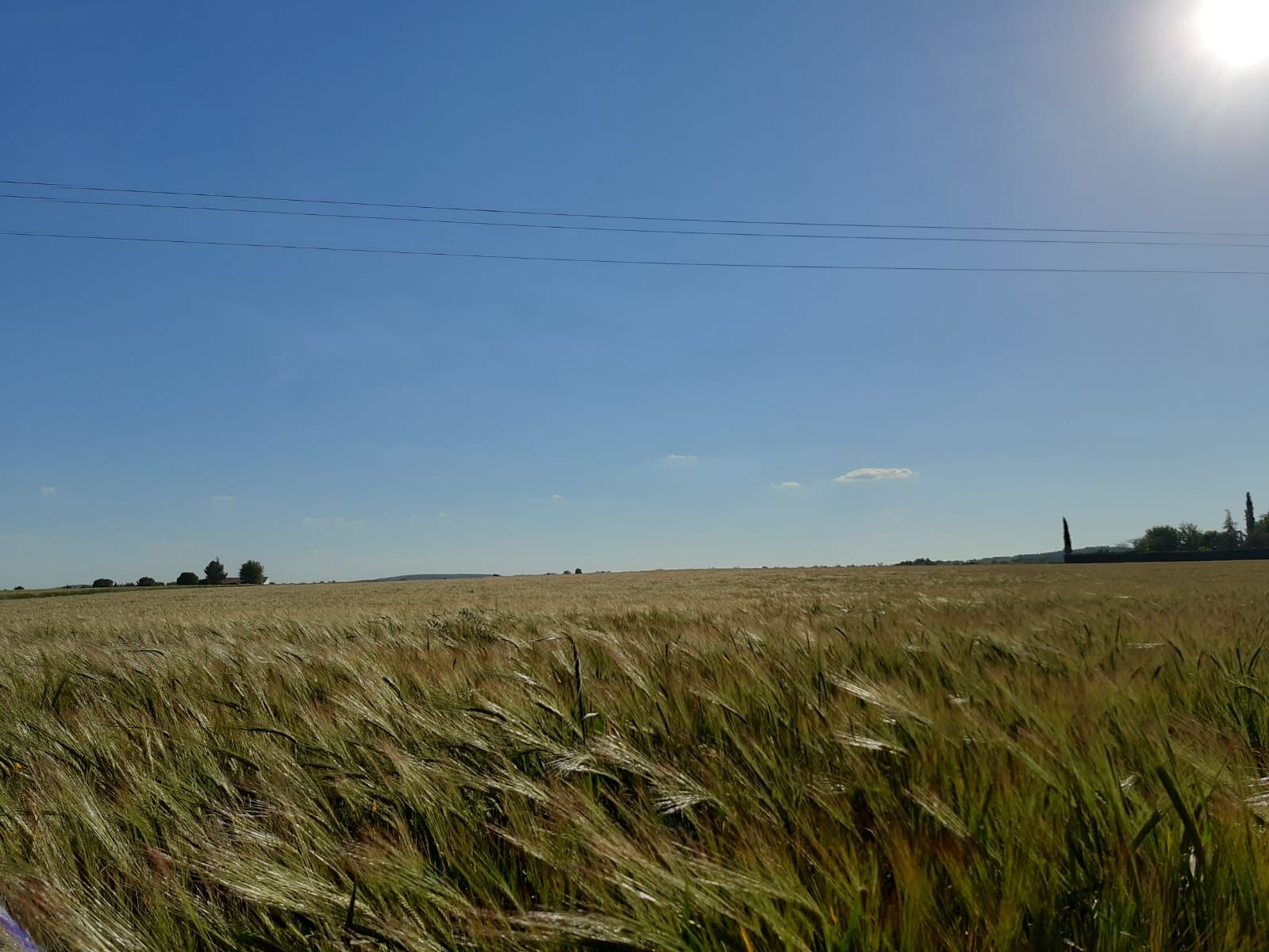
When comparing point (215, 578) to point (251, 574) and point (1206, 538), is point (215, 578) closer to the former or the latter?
point (251, 574)

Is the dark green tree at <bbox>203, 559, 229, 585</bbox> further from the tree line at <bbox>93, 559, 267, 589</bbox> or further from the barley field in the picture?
the barley field

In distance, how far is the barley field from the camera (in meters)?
0.98

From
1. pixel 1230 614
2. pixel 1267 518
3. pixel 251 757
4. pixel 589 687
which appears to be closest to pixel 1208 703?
pixel 589 687

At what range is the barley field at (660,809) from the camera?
3.21 feet

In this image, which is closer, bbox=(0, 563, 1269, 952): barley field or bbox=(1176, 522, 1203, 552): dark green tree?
bbox=(0, 563, 1269, 952): barley field

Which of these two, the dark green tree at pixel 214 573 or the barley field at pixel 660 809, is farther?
the dark green tree at pixel 214 573

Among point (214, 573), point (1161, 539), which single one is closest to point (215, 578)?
point (214, 573)

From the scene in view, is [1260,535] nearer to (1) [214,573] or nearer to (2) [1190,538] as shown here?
(2) [1190,538]

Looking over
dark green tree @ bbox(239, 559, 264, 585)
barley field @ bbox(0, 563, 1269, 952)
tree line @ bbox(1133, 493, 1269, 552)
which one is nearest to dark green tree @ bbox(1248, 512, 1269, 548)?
tree line @ bbox(1133, 493, 1269, 552)

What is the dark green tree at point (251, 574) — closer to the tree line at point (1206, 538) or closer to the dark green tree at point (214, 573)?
the dark green tree at point (214, 573)

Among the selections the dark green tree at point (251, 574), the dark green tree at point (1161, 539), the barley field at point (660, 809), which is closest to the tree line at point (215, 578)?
the dark green tree at point (251, 574)

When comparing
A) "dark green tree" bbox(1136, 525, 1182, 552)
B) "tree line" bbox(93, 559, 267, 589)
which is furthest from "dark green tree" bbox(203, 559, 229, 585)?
"dark green tree" bbox(1136, 525, 1182, 552)

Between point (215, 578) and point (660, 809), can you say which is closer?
point (660, 809)

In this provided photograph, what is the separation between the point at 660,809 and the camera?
1512 millimetres
